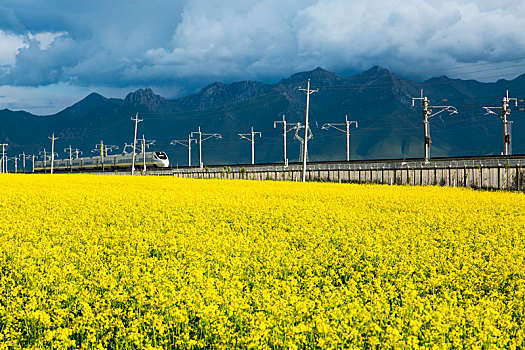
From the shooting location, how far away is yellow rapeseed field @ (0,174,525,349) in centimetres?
579

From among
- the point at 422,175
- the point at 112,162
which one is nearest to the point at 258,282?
the point at 422,175

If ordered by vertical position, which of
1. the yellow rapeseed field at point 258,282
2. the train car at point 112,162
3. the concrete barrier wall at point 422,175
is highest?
the train car at point 112,162

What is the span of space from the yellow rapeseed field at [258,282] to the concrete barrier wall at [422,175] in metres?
30.6

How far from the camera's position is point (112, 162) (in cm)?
11331

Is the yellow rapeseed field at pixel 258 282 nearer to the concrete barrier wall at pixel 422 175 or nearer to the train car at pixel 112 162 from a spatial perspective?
the concrete barrier wall at pixel 422 175

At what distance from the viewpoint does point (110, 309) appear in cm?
652

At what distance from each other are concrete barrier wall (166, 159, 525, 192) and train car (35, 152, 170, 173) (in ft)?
113

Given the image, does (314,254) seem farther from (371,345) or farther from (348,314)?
(371,345)

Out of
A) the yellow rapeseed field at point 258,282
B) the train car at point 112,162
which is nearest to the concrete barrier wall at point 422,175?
the yellow rapeseed field at point 258,282

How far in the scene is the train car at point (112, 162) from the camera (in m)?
101

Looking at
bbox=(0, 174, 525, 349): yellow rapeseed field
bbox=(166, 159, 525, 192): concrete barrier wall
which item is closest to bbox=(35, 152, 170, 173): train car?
bbox=(166, 159, 525, 192): concrete barrier wall

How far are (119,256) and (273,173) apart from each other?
55.3 meters

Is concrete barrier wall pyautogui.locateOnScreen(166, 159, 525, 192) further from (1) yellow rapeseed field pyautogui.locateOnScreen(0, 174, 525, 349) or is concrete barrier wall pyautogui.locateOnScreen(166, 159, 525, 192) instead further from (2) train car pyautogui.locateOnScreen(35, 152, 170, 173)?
(2) train car pyautogui.locateOnScreen(35, 152, 170, 173)

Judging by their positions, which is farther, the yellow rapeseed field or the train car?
the train car
